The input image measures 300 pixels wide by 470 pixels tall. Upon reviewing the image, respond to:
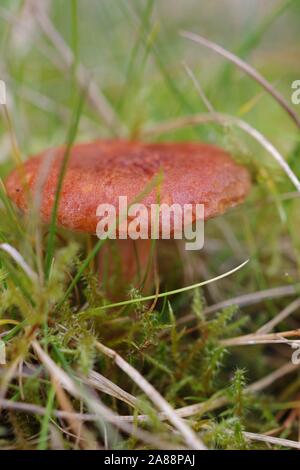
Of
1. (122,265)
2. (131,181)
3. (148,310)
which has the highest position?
(131,181)

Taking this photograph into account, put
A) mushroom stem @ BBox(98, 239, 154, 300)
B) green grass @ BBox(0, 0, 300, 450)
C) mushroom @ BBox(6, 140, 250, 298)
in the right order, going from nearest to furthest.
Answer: green grass @ BBox(0, 0, 300, 450), mushroom @ BBox(6, 140, 250, 298), mushroom stem @ BBox(98, 239, 154, 300)

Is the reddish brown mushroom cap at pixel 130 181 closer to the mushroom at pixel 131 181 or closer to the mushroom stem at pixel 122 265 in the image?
the mushroom at pixel 131 181

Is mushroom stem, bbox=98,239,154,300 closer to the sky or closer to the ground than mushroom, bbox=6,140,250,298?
closer to the ground

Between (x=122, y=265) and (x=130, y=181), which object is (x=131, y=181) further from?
(x=122, y=265)

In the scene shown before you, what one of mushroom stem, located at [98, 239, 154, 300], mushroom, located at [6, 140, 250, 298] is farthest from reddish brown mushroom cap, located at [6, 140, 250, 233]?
mushroom stem, located at [98, 239, 154, 300]

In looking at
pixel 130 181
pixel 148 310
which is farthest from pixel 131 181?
pixel 148 310

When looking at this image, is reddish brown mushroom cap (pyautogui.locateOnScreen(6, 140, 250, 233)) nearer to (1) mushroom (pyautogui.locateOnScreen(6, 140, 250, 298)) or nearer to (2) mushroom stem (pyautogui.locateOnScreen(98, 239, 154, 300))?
(1) mushroom (pyautogui.locateOnScreen(6, 140, 250, 298))

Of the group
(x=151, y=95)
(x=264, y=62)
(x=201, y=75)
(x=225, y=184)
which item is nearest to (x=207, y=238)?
(x=225, y=184)

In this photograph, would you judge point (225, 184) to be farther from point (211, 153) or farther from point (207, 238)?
point (207, 238)
